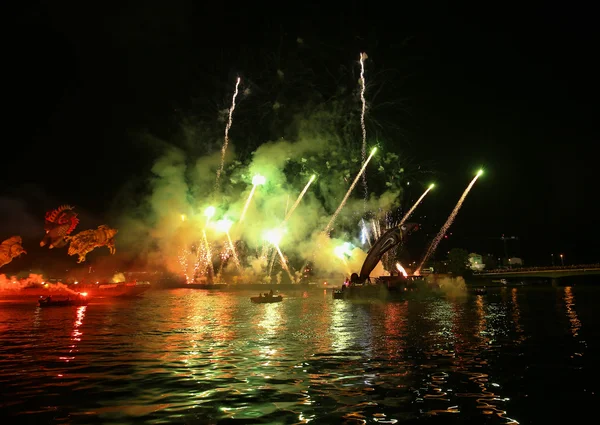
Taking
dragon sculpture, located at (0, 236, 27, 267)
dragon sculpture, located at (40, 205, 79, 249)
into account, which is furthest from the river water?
dragon sculpture, located at (0, 236, 27, 267)

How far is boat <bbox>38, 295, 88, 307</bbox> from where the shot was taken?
49.7 meters

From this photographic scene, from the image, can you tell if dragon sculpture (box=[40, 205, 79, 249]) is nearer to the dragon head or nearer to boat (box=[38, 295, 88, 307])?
the dragon head

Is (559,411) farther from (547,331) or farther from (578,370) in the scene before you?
(547,331)

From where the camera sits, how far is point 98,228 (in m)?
71.6

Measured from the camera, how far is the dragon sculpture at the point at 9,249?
70250 mm

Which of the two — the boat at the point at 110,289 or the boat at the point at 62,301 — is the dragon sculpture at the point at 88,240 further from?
the boat at the point at 62,301

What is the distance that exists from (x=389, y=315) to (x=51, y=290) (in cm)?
5768

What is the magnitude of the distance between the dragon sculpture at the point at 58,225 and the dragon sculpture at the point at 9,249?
9.06 m

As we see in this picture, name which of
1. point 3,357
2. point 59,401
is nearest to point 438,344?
point 59,401

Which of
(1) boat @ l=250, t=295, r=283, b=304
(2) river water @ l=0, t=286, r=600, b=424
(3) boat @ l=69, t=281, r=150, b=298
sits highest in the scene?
(3) boat @ l=69, t=281, r=150, b=298

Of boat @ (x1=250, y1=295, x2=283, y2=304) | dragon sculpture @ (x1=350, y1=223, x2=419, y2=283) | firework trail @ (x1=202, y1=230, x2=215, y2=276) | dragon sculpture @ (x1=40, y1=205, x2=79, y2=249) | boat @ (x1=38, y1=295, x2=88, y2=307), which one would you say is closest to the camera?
boat @ (x1=38, y1=295, x2=88, y2=307)

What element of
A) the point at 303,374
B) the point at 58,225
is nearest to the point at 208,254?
the point at 58,225

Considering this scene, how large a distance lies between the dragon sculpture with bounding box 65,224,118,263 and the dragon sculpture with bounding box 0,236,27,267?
28.3ft

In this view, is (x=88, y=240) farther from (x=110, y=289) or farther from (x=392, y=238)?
(x=392, y=238)
